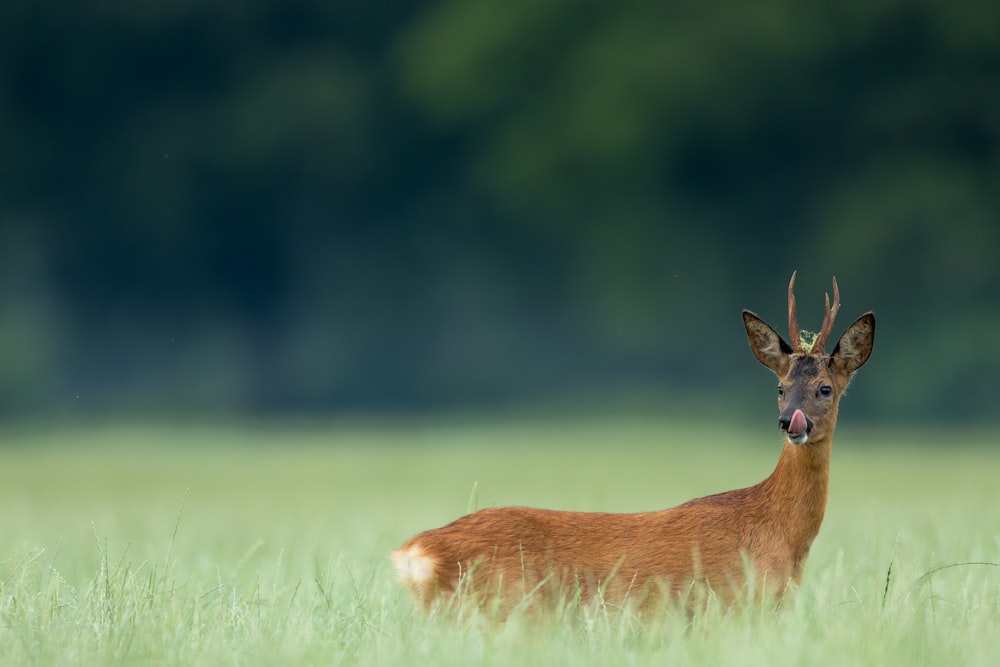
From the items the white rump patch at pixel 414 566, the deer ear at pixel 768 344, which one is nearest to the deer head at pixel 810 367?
the deer ear at pixel 768 344

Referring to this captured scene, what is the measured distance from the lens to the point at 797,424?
4.75 meters

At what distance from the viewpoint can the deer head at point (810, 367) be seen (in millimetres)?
4836

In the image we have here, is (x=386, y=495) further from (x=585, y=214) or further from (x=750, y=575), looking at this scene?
(x=585, y=214)

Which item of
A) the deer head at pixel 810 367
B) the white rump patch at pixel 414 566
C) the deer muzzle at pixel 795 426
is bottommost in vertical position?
the white rump patch at pixel 414 566

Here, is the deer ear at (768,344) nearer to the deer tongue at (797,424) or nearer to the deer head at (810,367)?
the deer head at (810,367)

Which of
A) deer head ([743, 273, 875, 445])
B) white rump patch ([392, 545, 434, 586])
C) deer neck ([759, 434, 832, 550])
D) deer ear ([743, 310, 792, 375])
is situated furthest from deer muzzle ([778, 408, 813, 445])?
white rump patch ([392, 545, 434, 586])

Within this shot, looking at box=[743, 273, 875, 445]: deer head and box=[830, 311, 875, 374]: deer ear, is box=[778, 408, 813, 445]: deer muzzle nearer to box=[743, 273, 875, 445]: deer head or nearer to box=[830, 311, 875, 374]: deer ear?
box=[743, 273, 875, 445]: deer head

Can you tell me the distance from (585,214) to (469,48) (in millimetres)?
2965

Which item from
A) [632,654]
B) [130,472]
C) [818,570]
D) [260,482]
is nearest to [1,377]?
[130,472]

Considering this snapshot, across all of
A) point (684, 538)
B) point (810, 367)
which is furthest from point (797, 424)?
point (684, 538)

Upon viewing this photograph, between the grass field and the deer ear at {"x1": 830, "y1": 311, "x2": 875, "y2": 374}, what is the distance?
28.5 inches

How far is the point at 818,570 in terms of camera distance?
6184mm

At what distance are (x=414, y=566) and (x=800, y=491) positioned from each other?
1.28m

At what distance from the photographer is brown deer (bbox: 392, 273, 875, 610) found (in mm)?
4633
